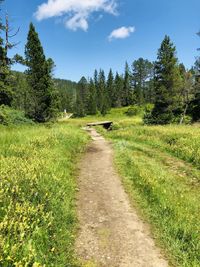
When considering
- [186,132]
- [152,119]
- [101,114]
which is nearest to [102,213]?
[186,132]

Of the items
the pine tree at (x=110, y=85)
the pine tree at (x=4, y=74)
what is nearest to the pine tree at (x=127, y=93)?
the pine tree at (x=110, y=85)

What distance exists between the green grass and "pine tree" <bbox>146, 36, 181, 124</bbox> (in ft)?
70.0

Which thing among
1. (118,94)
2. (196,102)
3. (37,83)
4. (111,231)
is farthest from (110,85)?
(111,231)

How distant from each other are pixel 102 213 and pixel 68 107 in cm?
11342

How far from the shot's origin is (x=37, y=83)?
3806cm

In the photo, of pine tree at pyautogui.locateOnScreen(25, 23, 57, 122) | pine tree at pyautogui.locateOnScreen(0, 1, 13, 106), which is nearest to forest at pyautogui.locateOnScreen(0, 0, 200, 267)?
pine tree at pyautogui.locateOnScreen(0, 1, 13, 106)

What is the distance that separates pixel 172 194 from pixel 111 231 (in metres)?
3.11

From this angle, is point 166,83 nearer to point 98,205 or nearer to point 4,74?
point 4,74

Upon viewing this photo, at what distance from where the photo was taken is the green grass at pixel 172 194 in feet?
20.4

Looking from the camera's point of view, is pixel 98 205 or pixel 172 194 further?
pixel 172 194

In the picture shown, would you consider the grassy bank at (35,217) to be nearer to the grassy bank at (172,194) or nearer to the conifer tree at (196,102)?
the grassy bank at (172,194)

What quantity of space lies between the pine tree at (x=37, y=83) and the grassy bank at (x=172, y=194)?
22226 millimetres

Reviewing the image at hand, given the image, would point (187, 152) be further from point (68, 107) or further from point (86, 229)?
point (68, 107)

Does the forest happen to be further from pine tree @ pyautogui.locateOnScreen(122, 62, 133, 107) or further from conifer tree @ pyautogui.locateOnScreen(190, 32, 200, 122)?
pine tree @ pyautogui.locateOnScreen(122, 62, 133, 107)
